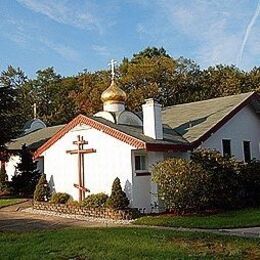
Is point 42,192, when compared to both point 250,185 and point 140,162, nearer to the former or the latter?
point 140,162

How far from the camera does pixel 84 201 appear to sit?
20.5 m

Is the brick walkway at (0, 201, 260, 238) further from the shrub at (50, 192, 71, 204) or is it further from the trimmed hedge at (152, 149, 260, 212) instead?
the trimmed hedge at (152, 149, 260, 212)

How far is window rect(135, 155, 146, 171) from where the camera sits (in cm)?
2055

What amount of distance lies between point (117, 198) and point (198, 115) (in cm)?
844

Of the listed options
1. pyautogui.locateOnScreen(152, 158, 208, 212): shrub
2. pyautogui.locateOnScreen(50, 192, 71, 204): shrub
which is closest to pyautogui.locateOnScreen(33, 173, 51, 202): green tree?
pyautogui.locateOnScreen(50, 192, 71, 204): shrub

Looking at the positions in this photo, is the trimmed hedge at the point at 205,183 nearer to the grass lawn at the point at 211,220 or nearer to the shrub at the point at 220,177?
the shrub at the point at 220,177

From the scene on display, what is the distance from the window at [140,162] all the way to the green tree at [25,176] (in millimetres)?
11027

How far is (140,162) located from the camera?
20.7 metres

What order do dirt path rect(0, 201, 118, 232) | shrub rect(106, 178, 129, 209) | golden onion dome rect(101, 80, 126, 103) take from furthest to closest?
golden onion dome rect(101, 80, 126, 103)
shrub rect(106, 178, 129, 209)
dirt path rect(0, 201, 118, 232)

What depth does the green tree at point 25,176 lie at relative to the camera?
29.5 metres

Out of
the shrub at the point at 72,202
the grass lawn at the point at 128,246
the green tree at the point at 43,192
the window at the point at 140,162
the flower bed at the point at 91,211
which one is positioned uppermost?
the window at the point at 140,162

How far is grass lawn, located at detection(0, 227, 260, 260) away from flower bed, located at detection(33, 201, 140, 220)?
499 cm

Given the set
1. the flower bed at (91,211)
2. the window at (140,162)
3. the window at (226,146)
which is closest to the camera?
the flower bed at (91,211)

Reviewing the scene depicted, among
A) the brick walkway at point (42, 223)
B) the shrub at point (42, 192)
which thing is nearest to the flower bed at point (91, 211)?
the shrub at point (42, 192)
